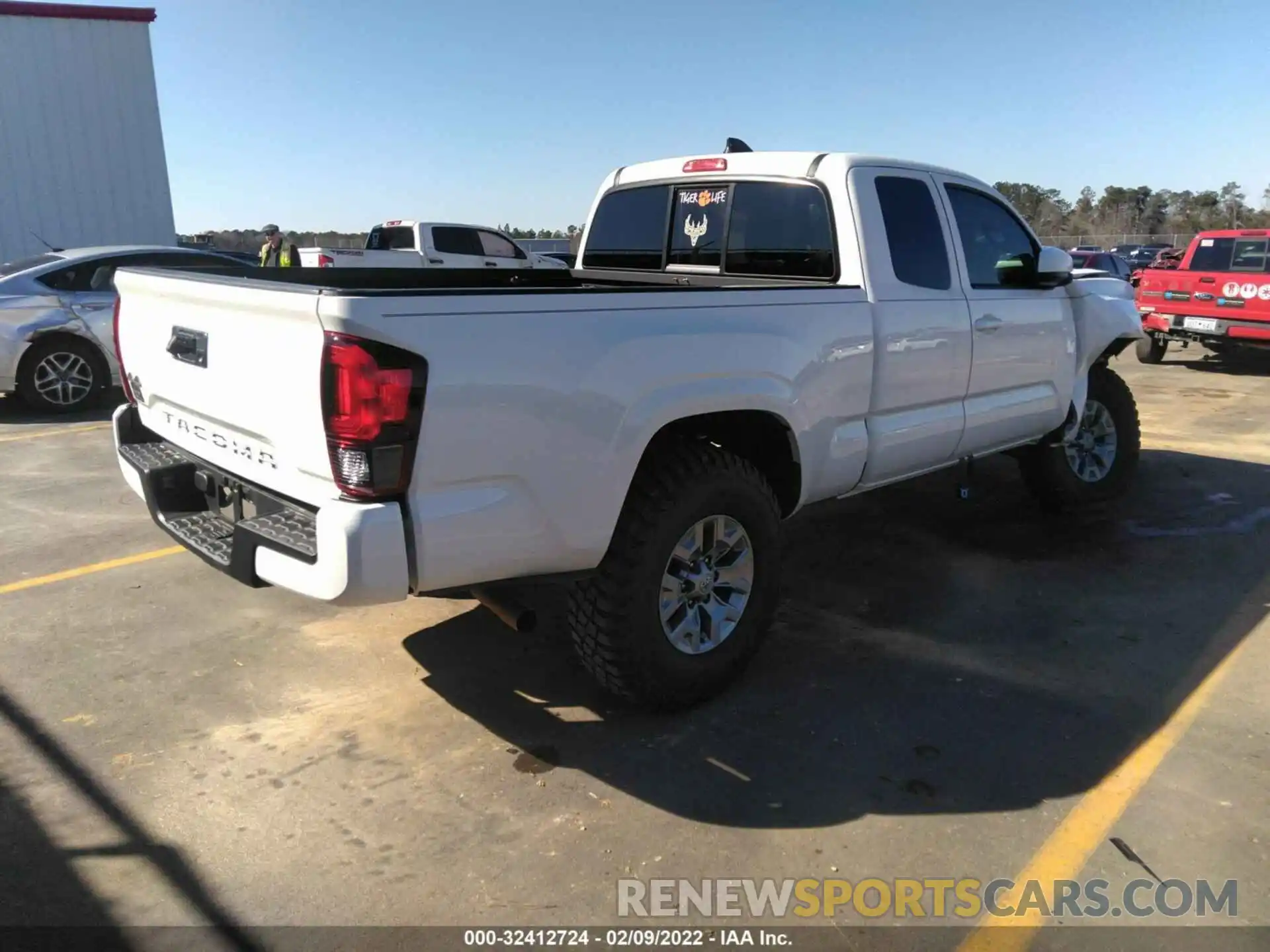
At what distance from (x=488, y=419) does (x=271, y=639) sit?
79.1 inches

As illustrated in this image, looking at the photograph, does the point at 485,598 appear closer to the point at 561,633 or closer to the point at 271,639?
the point at 561,633

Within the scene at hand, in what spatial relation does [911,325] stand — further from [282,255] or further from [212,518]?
[282,255]

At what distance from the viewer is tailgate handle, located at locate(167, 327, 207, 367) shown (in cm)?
307

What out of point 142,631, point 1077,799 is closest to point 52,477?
point 142,631

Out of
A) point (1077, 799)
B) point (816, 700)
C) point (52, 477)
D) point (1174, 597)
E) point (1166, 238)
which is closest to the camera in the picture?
point (1077, 799)

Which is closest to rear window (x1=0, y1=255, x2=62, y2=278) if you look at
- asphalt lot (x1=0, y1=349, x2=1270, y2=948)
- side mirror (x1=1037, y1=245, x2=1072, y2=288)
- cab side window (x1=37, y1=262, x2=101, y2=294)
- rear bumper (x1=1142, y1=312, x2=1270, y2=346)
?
cab side window (x1=37, y1=262, x2=101, y2=294)

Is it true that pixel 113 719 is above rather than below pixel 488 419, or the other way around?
below

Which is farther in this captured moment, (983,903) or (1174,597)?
(1174,597)

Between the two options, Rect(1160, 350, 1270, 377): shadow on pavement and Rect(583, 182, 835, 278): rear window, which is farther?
Rect(1160, 350, 1270, 377): shadow on pavement

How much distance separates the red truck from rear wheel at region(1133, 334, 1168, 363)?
24 centimetres

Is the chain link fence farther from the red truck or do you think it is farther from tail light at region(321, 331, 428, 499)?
tail light at region(321, 331, 428, 499)

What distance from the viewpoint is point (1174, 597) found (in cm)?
461

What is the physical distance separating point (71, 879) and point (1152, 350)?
1445 centimetres

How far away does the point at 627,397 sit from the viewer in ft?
9.77
